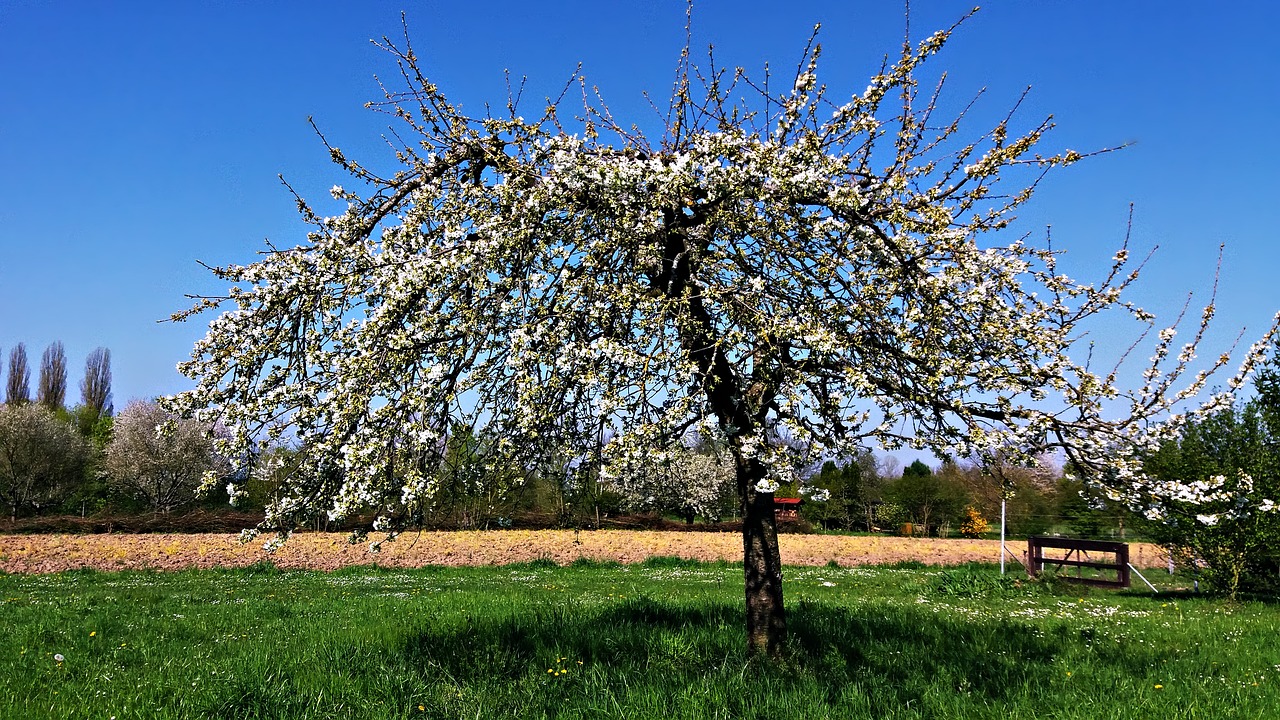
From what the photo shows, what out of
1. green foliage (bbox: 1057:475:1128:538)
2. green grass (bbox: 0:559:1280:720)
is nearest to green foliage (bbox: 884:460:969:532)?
green foliage (bbox: 1057:475:1128:538)

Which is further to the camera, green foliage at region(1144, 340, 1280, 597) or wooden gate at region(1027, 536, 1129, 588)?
wooden gate at region(1027, 536, 1129, 588)

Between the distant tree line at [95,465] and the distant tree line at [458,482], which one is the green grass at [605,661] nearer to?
the distant tree line at [458,482]

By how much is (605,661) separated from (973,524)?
175 feet

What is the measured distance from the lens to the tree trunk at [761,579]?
23.3 feet

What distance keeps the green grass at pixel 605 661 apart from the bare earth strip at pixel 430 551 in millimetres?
12310

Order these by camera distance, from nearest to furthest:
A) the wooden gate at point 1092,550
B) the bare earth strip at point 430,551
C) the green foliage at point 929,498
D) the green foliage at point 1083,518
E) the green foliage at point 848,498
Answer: the wooden gate at point 1092,550
the bare earth strip at point 430,551
the green foliage at point 1083,518
the green foliage at point 929,498
the green foliage at point 848,498

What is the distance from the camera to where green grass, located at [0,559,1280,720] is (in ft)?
19.1

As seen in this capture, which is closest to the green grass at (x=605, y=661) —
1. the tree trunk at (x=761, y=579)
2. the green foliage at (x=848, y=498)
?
the tree trunk at (x=761, y=579)

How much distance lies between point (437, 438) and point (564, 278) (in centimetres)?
160

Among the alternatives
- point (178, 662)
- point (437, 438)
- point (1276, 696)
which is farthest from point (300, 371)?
point (1276, 696)

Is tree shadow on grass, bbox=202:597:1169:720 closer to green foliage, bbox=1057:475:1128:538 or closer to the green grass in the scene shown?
the green grass

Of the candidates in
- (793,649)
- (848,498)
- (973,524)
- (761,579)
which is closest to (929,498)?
(973,524)

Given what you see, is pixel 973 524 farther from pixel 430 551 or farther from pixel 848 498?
pixel 430 551

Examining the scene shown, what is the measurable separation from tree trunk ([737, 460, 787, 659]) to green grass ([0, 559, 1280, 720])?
237 millimetres
